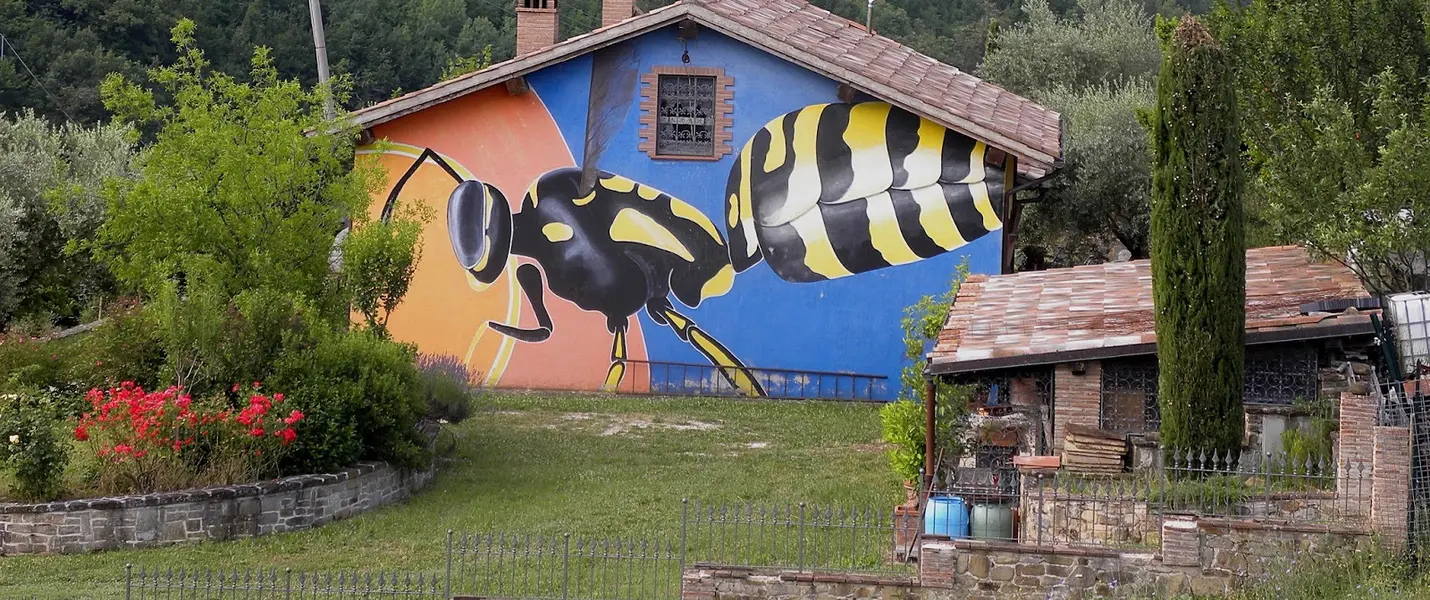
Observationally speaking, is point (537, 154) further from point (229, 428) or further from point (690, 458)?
point (229, 428)

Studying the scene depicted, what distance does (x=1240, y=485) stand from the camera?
13.3m

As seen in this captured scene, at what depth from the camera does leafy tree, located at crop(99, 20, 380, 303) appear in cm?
1948

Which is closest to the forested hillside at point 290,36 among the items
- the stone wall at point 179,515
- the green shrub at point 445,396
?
the green shrub at point 445,396

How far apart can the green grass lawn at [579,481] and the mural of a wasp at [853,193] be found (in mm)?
2477

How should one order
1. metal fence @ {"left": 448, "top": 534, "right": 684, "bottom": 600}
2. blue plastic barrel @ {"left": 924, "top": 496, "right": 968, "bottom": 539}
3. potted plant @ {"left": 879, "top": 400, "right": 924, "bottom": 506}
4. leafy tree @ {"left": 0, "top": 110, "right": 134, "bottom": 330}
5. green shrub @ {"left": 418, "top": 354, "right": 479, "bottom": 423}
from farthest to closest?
leafy tree @ {"left": 0, "top": 110, "right": 134, "bottom": 330}, green shrub @ {"left": 418, "top": 354, "right": 479, "bottom": 423}, potted plant @ {"left": 879, "top": 400, "right": 924, "bottom": 506}, blue plastic barrel @ {"left": 924, "top": 496, "right": 968, "bottom": 539}, metal fence @ {"left": 448, "top": 534, "right": 684, "bottom": 600}

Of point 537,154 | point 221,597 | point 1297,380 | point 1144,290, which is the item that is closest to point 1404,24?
point 1144,290

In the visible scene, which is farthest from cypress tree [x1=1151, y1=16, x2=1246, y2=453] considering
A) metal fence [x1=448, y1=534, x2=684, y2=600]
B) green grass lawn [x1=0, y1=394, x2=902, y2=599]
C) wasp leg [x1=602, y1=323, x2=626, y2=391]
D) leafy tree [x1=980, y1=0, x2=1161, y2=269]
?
leafy tree [x1=980, y1=0, x2=1161, y2=269]

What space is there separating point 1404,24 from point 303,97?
13780 mm

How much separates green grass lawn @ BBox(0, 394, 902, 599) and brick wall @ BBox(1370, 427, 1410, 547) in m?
5.71

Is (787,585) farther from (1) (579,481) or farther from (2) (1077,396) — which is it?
(1) (579,481)

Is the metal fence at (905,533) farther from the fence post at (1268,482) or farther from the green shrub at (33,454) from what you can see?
the green shrub at (33,454)

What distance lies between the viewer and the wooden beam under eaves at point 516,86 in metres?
26.6

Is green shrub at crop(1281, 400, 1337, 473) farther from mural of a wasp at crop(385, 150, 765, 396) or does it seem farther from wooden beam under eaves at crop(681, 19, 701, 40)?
wooden beam under eaves at crop(681, 19, 701, 40)

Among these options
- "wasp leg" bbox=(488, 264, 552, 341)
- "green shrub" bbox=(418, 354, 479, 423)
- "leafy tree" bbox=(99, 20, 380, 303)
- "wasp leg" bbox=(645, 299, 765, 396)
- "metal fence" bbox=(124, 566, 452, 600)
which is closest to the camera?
"metal fence" bbox=(124, 566, 452, 600)
